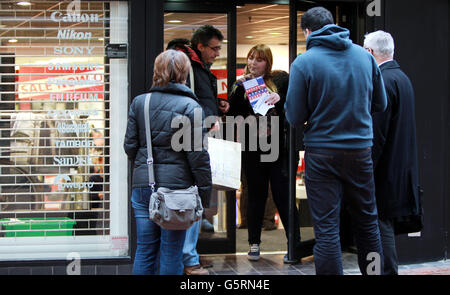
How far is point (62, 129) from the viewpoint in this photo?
560 cm

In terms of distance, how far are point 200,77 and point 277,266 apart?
2.00 metres

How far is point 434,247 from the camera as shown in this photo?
6.32m

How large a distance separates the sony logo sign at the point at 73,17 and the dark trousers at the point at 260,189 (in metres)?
2.03

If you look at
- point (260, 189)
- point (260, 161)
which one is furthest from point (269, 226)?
point (260, 161)

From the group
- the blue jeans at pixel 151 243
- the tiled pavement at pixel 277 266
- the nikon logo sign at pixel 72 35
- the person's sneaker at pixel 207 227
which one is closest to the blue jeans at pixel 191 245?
the tiled pavement at pixel 277 266

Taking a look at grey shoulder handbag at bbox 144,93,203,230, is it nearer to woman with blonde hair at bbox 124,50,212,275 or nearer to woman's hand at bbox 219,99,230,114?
woman with blonde hair at bbox 124,50,212,275

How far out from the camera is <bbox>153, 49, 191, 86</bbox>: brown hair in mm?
4375

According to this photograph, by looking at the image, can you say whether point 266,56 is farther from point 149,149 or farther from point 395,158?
point 149,149

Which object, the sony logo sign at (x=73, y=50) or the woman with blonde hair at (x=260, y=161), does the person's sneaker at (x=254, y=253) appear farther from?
the sony logo sign at (x=73, y=50)

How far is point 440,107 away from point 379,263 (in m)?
2.33

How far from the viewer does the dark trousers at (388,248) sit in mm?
4711

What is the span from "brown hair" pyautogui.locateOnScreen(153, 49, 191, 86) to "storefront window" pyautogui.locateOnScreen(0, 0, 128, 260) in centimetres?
128

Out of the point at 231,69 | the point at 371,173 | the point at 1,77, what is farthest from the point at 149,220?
the point at 231,69
